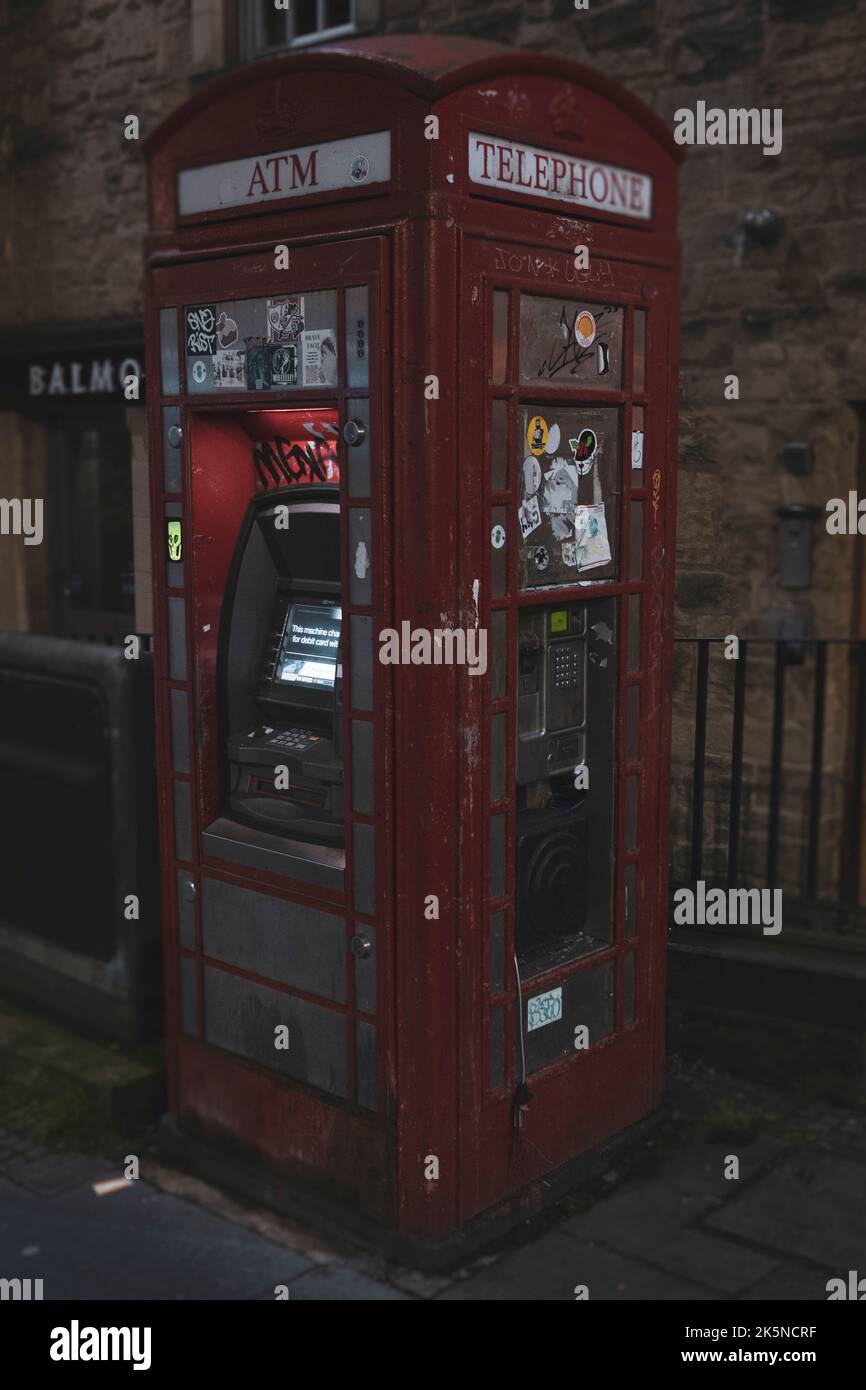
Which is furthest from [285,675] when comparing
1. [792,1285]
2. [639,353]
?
[792,1285]

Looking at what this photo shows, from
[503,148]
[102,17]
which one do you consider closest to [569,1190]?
[503,148]

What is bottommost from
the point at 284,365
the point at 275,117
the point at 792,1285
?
the point at 792,1285

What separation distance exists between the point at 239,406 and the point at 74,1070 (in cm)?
229

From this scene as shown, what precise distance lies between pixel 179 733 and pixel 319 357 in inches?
49.0

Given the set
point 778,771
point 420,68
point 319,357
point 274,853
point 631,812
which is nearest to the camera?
point 420,68

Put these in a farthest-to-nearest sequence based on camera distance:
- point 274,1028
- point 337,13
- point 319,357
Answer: point 337,13 < point 274,1028 < point 319,357

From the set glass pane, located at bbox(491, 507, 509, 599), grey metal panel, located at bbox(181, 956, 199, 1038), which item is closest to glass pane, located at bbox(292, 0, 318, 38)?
glass pane, located at bbox(491, 507, 509, 599)

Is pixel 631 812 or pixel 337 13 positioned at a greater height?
pixel 337 13

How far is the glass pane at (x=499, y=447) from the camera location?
12.9 feet

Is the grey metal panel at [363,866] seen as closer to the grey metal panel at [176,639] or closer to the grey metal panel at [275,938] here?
the grey metal panel at [275,938]

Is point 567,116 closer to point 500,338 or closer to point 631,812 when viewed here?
point 500,338

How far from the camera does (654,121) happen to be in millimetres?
4383

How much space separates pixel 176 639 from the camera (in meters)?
4.45
